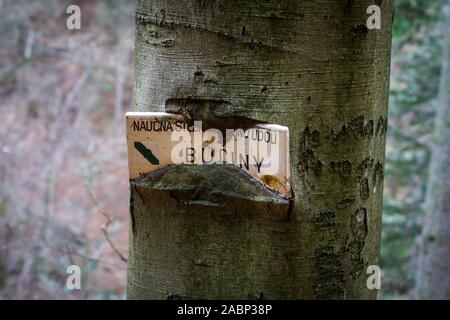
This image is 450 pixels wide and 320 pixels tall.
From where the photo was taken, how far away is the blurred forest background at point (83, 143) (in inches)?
226

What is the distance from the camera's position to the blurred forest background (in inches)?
226

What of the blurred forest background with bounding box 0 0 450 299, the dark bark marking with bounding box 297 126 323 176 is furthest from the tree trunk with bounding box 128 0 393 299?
the blurred forest background with bounding box 0 0 450 299

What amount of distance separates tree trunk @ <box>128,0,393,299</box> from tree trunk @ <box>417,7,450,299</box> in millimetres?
3790

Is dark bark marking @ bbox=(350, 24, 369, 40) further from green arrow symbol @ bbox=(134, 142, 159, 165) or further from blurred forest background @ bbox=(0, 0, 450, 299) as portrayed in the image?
blurred forest background @ bbox=(0, 0, 450, 299)

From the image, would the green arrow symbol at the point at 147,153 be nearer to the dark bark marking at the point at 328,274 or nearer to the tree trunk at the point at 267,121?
the tree trunk at the point at 267,121

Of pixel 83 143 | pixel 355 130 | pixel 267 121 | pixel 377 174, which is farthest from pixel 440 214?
pixel 83 143

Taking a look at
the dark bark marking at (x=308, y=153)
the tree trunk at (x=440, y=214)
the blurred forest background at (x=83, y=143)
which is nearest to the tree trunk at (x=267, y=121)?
the dark bark marking at (x=308, y=153)

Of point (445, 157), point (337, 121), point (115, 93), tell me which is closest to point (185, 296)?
point (337, 121)

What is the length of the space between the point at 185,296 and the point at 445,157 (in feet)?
13.2

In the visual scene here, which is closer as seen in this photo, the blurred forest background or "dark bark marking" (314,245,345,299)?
"dark bark marking" (314,245,345,299)

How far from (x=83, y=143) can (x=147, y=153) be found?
713cm

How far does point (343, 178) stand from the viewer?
3.31 ft

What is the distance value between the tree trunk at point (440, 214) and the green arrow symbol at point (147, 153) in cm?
398

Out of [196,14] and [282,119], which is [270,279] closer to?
[282,119]
